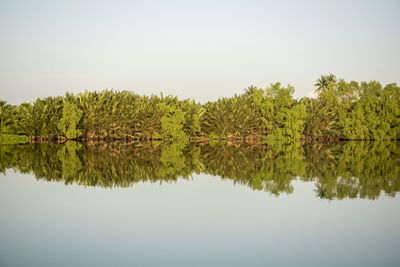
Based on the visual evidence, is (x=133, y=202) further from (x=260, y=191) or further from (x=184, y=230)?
(x=260, y=191)

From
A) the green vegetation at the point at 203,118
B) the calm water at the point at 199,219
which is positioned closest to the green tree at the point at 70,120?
the green vegetation at the point at 203,118

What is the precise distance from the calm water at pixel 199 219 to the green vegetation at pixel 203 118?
47.9 meters

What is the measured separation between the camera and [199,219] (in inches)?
468

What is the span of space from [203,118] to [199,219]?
64375mm

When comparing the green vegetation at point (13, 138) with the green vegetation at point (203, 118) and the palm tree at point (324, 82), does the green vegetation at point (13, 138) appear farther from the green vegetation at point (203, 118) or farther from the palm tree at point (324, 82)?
the palm tree at point (324, 82)

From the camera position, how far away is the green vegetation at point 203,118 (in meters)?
68.1

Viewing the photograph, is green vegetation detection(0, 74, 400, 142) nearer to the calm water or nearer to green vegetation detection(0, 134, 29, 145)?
green vegetation detection(0, 134, 29, 145)

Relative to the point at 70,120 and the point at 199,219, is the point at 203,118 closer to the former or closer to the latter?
the point at 70,120

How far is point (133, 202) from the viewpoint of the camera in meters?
14.5

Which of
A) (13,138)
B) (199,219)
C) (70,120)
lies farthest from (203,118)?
(199,219)

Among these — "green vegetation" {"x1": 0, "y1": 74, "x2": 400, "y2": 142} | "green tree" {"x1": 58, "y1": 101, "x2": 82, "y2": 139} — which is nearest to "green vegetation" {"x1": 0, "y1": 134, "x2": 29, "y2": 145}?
"green vegetation" {"x1": 0, "y1": 74, "x2": 400, "y2": 142}

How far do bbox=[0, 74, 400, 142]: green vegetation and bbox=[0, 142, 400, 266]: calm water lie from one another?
1886 inches

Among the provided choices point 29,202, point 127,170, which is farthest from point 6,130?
point 29,202

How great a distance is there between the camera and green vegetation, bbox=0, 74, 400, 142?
2682 inches
